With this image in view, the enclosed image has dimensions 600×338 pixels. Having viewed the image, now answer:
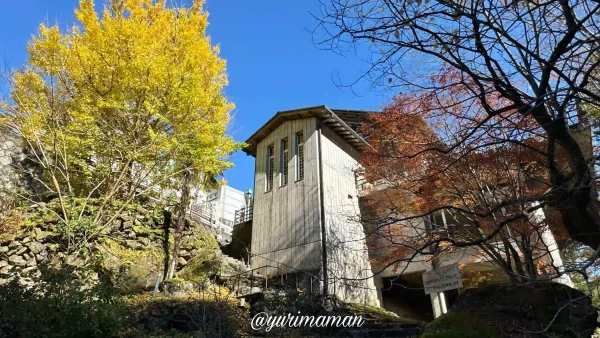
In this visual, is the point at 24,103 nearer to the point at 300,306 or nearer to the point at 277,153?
the point at 277,153

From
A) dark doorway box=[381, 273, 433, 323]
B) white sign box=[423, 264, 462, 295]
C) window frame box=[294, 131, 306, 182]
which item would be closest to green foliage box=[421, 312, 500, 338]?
white sign box=[423, 264, 462, 295]

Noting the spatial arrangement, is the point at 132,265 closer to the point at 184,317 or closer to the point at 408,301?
the point at 184,317

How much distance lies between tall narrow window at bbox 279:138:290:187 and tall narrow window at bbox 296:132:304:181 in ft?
1.52

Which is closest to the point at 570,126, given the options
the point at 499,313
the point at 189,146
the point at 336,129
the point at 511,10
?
the point at 511,10

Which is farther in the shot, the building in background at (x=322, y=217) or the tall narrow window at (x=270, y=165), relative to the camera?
the tall narrow window at (x=270, y=165)

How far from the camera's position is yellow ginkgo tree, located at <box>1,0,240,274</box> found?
922 centimetres

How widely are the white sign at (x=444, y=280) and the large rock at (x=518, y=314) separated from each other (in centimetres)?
167

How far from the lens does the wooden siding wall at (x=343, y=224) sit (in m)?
11.2

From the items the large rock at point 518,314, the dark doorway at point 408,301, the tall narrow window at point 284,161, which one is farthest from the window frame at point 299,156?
the large rock at point 518,314

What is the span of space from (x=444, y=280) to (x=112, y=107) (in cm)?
956

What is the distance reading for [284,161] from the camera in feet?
45.2

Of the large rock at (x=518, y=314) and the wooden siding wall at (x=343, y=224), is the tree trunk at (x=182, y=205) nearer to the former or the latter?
the wooden siding wall at (x=343, y=224)

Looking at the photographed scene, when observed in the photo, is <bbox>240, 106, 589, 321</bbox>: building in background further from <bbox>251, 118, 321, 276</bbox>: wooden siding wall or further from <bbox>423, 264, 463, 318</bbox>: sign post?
<bbox>423, 264, 463, 318</bbox>: sign post

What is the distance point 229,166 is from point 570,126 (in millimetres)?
9214
